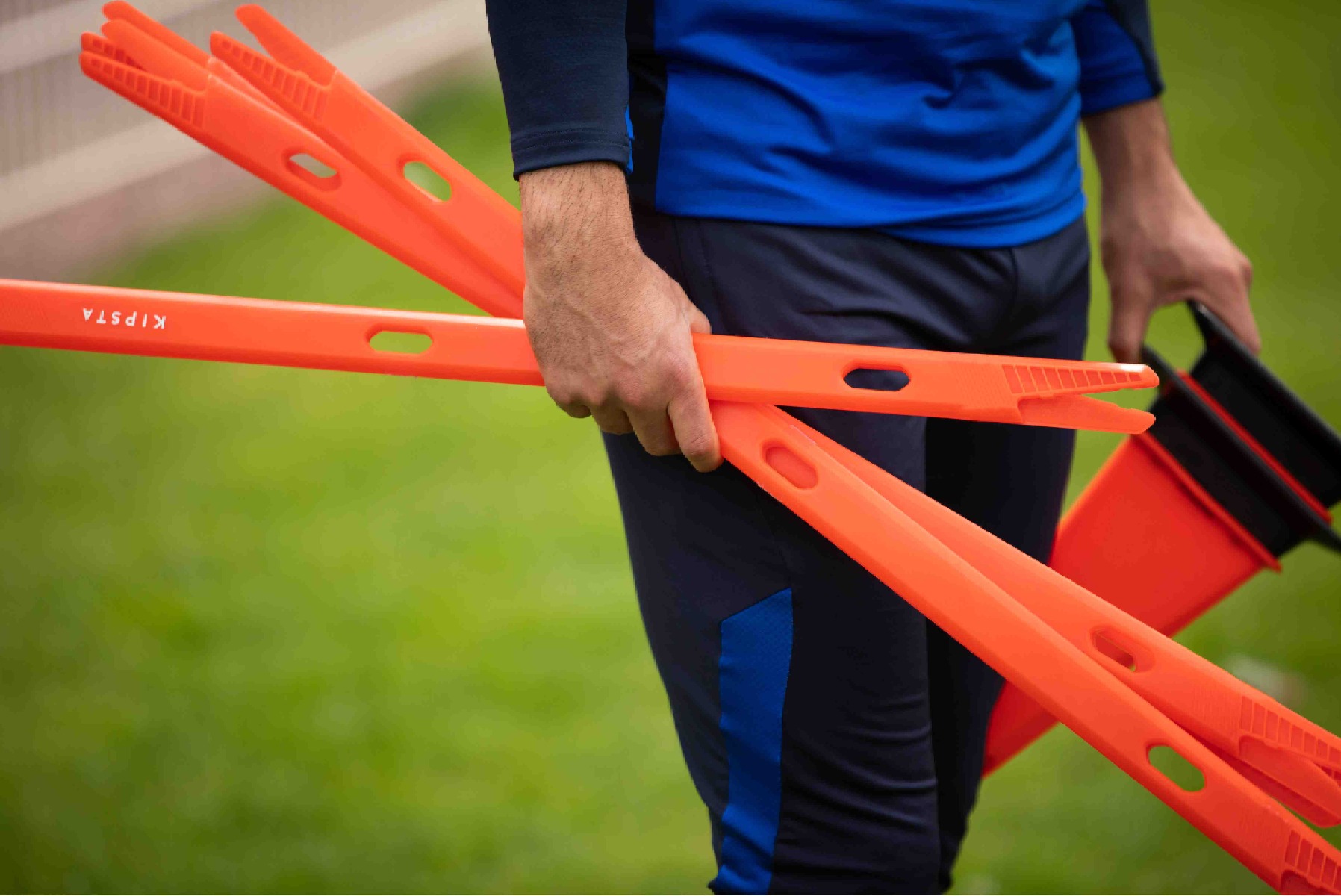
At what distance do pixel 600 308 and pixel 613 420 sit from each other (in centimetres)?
9

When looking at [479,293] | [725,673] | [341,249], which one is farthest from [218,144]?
[341,249]

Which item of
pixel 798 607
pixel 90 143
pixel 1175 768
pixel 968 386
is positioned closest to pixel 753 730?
pixel 798 607

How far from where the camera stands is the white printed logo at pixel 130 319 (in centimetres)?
84

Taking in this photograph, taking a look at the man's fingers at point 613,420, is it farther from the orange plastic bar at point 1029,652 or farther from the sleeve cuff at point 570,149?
the sleeve cuff at point 570,149

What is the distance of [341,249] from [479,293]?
3.03 meters

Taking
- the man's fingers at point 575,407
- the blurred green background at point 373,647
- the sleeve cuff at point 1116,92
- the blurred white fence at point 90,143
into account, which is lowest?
the blurred green background at point 373,647

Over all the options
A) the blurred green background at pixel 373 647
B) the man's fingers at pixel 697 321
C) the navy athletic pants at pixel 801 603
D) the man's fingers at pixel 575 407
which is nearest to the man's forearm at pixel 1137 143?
the navy athletic pants at pixel 801 603

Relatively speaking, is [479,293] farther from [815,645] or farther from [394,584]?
[394,584]

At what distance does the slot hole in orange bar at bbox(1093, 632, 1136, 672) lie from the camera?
87 centimetres

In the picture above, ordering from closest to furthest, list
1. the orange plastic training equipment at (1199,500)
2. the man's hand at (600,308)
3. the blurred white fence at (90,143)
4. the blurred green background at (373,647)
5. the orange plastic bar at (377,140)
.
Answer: the man's hand at (600,308), the orange plastic bar at (377,140), the orange plastic training equipment at (1199,500), the blurred green background at (373,647), the blurred white fence at (90,143)

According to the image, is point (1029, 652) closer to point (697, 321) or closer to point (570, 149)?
point (697, 321)

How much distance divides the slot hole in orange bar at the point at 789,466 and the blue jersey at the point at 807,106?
0.18 metres


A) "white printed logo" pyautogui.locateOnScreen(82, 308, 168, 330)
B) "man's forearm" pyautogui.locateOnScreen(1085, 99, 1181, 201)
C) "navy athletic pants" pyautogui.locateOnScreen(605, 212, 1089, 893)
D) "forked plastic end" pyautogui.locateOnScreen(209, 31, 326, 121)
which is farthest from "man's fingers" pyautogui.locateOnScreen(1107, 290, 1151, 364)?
"white printed logo" pyautogui.locateOnScreen(82, 308, 168, 330)

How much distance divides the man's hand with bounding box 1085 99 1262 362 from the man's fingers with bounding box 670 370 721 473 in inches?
26.9
